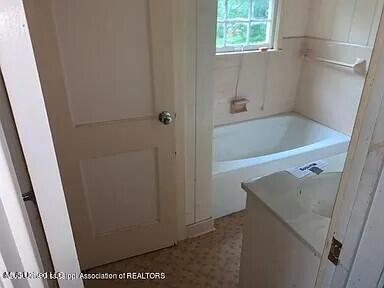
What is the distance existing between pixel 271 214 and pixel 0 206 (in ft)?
2.82

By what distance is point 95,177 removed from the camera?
5.32 ft

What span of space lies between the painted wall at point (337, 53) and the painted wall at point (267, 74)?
11 cm

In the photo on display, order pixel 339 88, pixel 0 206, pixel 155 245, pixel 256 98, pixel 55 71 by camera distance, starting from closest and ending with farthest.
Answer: pixel 0 206, pixel 55 71, pixel 155 245, pixel 339 88, pixel 256 98

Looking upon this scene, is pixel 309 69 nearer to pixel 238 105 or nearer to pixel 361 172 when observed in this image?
pixel 238 105

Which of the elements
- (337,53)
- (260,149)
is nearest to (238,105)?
(260,149)

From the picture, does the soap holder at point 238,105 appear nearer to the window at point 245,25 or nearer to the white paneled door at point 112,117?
the window at point 245,25

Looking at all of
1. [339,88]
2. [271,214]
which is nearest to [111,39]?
[271,214]

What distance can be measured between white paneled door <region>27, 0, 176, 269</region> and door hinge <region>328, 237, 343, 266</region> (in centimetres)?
103

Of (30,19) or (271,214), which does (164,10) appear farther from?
(271,214)

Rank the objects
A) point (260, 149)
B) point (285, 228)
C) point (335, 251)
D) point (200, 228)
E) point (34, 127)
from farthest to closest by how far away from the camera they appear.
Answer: point (260, 149) → point (200, 228) → point (285, 228) → point (335, 251) → point (34, 127)

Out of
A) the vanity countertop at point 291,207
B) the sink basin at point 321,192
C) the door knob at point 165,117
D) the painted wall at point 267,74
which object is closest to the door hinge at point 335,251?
the vanity countertop at point 291,207

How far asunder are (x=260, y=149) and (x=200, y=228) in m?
1.22

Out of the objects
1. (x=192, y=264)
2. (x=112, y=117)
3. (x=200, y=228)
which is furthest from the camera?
(x=200, y=228)

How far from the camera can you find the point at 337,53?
2551 millimetres
